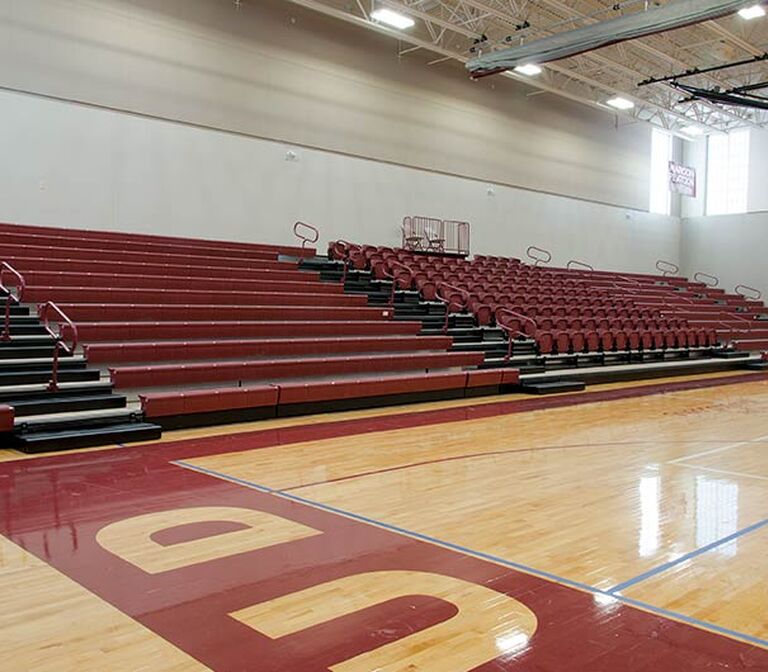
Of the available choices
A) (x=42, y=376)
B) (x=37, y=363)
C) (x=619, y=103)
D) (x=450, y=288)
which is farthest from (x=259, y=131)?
(x=619, y=103)

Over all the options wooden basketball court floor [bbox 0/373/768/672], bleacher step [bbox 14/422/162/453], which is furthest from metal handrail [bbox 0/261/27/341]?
wooden basketball court floor [bbox 0/373/768/672]

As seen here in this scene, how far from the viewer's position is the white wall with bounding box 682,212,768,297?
57.0ft

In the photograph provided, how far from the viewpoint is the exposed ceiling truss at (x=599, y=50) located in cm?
1122

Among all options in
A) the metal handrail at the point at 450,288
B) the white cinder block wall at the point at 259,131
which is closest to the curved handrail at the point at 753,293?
the white cinder block wall at the point at 259,131

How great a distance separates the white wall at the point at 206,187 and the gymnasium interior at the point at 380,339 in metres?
0.04

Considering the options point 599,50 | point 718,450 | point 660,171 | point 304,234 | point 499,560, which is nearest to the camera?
point 499,560

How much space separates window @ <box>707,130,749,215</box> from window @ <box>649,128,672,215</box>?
980 mm

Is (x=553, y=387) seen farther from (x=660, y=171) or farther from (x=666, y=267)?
(x=660, y=171)

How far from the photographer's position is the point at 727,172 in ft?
59.0

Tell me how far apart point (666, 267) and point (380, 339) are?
487 inches

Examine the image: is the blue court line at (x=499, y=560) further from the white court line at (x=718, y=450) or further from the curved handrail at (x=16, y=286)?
the curved handrail at (x=16, y=286)

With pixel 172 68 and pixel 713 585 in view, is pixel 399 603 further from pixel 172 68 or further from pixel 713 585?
pixel 172 68

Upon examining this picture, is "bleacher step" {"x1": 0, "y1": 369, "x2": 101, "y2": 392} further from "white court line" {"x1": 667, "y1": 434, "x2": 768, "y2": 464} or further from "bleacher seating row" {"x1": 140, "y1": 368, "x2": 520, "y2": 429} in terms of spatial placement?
"white court line" {"x1": 667, "y1": 434, "x2": 768, "y2": 464}

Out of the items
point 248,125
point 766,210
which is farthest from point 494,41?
point 766,210
